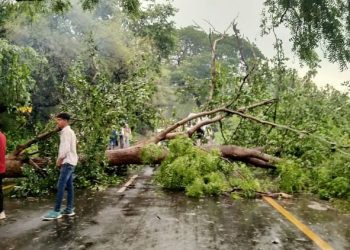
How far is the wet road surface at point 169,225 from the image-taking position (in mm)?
6496

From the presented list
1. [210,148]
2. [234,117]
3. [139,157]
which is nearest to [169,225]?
[139,157]

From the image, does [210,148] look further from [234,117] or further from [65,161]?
[65,161]

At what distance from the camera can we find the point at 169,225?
7680 millimetres

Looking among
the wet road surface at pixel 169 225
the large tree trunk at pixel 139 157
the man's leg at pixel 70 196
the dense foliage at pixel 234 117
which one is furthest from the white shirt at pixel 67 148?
the large tree trunk at pixel 139 157

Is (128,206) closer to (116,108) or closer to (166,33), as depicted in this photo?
(116,108)

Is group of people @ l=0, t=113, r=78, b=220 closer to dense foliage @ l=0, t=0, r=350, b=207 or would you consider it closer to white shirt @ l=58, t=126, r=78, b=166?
white shirt @ l=58, t=126, r=78, b=166

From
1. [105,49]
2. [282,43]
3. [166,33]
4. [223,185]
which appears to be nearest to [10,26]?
[105,49]

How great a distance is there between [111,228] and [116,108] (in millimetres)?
5563

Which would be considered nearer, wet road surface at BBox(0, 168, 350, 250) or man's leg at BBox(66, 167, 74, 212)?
wet road surface at BBox(0, 168, 350, 250)

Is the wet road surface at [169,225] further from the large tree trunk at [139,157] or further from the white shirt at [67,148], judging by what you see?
the large tree trunk at [139,157]

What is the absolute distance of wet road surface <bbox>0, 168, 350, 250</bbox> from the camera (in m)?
6.50

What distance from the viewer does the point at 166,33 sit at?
4009 cm

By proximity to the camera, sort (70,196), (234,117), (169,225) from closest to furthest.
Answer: (169,225)
(70,196)
(234,117)

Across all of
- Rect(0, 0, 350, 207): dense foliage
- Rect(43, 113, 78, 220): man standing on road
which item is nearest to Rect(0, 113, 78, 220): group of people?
Rect(43, 113, 78, 220): man standing on road
